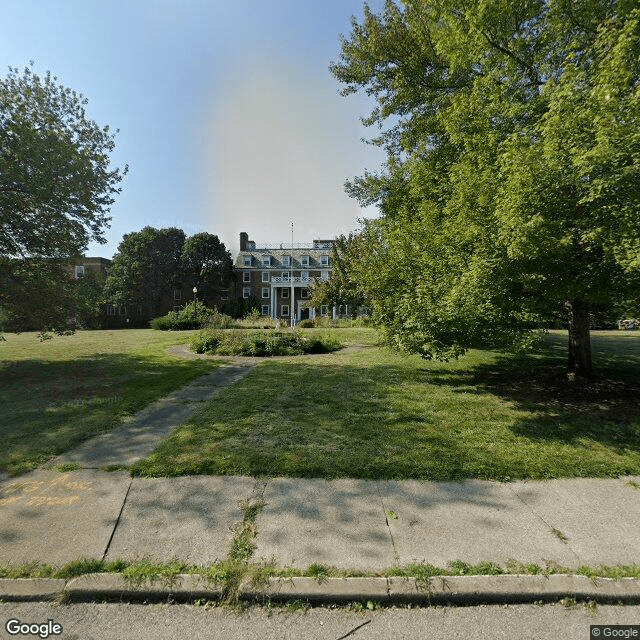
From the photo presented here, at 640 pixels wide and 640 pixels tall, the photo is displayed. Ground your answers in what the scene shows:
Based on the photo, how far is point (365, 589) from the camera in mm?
2643

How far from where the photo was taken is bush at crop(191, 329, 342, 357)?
15320mm

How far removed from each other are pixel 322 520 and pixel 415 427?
2998 mm

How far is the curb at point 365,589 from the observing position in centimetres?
261

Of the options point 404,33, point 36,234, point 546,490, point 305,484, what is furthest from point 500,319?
point 36,234

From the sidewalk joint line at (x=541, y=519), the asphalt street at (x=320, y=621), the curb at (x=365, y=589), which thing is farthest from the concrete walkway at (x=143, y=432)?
the sidewalk joint line at (x=541, y=519)

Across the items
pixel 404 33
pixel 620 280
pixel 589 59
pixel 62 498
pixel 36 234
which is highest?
pixel 404 33

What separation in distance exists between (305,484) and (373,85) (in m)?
13.2

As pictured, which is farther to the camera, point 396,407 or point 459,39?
point 459,39

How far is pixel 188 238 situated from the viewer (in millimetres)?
49062

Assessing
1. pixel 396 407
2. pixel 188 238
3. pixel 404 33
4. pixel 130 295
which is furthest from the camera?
pixel 188 238

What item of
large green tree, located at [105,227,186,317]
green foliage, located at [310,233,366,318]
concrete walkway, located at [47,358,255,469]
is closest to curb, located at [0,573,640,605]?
concrete walkway, located at [47,358,255,469]

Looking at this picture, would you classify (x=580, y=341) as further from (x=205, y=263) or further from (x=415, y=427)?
(x=205, y=263)

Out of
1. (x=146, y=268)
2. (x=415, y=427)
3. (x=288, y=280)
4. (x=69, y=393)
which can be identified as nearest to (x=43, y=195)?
(x=69, y=393)

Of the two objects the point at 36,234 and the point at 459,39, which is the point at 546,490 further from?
the point at 36,234
